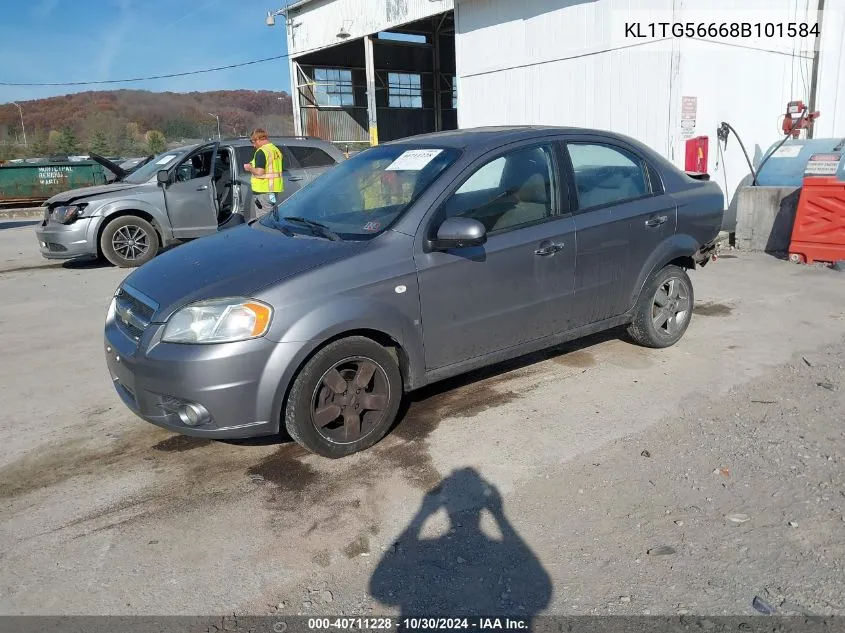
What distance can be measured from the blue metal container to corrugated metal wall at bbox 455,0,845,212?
997 mm

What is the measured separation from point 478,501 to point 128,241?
8107mm

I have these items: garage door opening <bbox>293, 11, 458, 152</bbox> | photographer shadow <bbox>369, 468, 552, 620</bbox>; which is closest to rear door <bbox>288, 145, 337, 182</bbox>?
photographer shadow <bbox>369, 468, 552, 620</bbox>

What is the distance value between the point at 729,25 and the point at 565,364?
322 inches

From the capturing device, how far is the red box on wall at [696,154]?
1000 centimetres

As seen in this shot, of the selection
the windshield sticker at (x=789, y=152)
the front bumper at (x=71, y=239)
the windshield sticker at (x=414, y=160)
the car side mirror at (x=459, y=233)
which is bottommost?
the front bumper at (x=71, y=239)

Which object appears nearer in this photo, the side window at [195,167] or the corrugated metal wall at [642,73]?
the side window at [195,167]

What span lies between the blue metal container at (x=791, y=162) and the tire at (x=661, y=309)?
5.28 meters

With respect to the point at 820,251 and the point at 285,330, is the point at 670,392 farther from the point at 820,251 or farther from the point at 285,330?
the point at 820,251

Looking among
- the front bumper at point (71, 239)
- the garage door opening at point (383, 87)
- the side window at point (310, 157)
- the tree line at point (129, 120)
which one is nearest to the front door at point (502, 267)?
the side window at point (310, 157)

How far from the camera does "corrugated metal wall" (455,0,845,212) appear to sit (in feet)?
32.8

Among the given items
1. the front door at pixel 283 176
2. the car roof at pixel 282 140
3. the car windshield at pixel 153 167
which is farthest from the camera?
the car windshield at pixel 153 167

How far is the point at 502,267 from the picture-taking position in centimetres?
401

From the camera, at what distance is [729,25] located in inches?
410

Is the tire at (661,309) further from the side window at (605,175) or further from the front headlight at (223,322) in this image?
the front headlight at (223,322)
